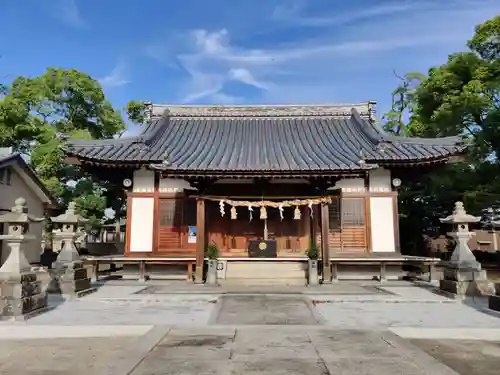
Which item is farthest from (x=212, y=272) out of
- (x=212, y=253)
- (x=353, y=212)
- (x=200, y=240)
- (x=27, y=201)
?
(x=27, y=201)

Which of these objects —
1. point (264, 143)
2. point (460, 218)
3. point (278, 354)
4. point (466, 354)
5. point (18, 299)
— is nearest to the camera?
point (278, 354)

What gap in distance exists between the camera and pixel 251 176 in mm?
14234

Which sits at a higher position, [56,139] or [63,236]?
[56,139]

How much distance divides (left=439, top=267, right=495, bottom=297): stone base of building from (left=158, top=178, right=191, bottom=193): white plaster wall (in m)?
10.0

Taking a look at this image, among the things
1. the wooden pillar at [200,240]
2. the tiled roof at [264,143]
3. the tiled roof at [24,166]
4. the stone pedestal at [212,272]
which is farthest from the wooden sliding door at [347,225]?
the tiled roof at [24,166]

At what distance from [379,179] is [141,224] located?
9.69 m

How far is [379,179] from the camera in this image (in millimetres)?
16078

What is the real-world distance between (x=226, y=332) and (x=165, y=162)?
8619 millimetres

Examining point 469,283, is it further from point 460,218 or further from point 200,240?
point 200,240

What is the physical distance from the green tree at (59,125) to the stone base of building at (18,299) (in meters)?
14.6

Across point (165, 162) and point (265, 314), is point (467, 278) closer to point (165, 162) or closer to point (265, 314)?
point (265, 314)

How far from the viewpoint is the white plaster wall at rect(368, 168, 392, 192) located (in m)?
16.0

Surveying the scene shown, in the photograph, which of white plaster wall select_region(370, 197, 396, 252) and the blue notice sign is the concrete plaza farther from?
the blue notice sign

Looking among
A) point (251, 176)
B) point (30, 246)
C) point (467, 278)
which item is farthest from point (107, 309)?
point (30, 246)
